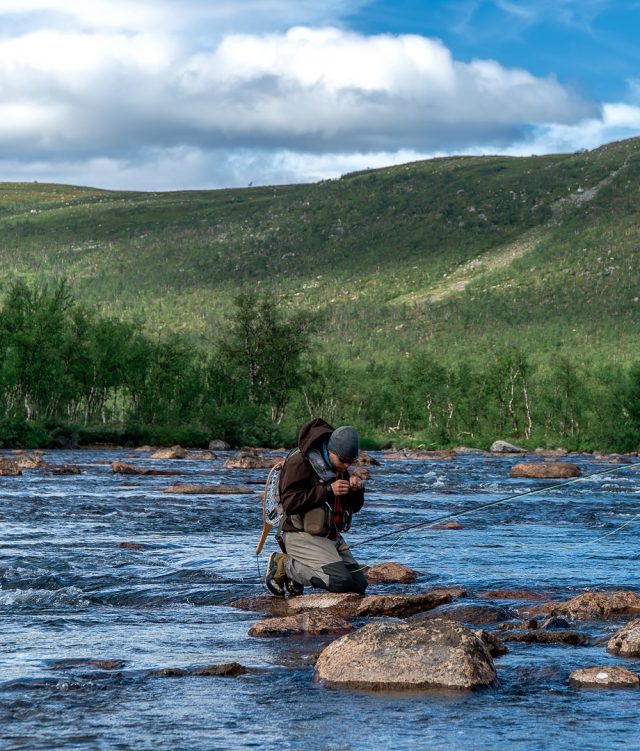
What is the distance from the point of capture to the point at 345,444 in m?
9.95

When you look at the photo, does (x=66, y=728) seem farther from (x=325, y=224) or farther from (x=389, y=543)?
(x=325, y=224)

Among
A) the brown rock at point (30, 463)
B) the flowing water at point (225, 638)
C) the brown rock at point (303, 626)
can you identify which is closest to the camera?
the flowing water at point (225, 638)

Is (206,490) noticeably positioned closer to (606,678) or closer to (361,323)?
(606,678)

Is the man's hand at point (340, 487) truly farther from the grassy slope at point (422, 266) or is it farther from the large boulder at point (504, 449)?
the grassy slope at point (422, 266)

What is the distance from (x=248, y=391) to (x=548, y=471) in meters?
46.2

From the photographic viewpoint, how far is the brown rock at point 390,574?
12.4 metres

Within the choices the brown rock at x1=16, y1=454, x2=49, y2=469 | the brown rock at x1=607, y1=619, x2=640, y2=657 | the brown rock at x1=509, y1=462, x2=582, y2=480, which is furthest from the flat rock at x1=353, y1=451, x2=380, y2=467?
the brown rock at x1=607, y1=619, x2=640, y2=657

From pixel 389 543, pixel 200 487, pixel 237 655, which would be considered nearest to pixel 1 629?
pixel 237 655

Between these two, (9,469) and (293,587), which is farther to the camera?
(9,469)

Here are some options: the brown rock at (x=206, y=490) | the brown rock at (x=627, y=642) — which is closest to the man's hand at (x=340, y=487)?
the brown rock at (x=627, y=642)

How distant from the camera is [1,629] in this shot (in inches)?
371

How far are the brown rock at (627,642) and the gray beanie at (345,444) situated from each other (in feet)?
8.78

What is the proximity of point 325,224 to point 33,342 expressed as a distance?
125734mm

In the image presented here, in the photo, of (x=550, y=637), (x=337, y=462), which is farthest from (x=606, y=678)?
(x=337, y=462)
